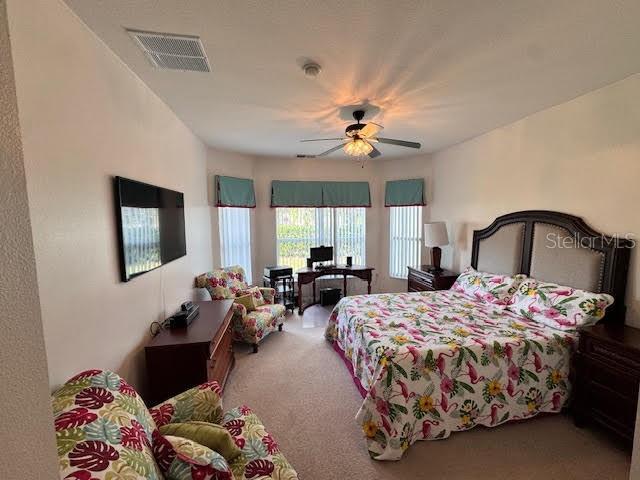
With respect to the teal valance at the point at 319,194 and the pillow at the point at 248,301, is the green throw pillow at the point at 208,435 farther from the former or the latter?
the teal valance at the point at 319,194

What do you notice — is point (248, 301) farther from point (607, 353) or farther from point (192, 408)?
point (607, 353)

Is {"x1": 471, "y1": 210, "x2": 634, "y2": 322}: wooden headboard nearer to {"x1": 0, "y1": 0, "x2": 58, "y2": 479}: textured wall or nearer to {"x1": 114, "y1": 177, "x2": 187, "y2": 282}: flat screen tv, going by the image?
{"x1": 0, "y1": 0, "x2": 58, "y2": 479}: textured wall

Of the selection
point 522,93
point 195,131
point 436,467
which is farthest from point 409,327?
point 195,131

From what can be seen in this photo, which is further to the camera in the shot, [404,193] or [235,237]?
[404,193]

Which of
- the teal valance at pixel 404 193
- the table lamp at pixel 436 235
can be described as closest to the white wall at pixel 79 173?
the table lamp at pixel 436 235

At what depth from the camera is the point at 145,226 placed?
2.08 metres

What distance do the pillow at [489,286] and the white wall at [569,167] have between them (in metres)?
0.60

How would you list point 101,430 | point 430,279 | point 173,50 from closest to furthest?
1. point 101,430
2. point 173,50
3. point 430,279

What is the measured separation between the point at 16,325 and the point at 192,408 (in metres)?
1.19

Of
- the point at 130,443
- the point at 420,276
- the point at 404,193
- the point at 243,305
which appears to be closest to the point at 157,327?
the point at 243,305

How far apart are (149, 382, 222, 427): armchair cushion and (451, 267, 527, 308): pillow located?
275cm

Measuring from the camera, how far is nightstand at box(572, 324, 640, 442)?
5.81 ft

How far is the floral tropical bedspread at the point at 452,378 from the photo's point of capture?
1.87 metres

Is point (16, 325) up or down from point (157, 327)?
up
